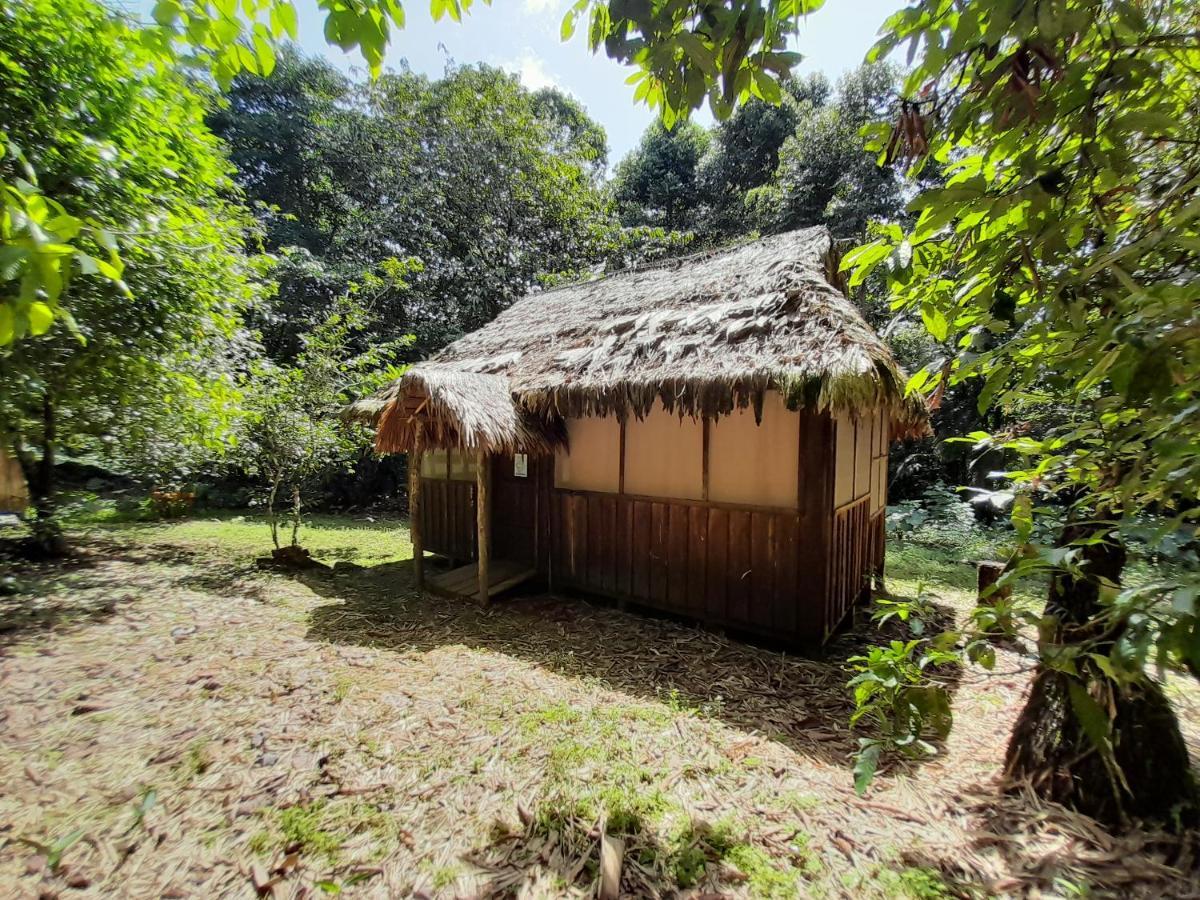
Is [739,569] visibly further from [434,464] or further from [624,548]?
[434,464]

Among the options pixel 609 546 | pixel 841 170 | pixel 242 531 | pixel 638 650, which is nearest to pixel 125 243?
pixel 609 546

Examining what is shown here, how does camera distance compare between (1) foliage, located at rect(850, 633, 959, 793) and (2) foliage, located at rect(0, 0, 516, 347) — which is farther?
(1) foliage, located at rect(850, 633, 959, 793)

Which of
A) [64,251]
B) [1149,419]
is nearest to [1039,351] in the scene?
[1149,419]

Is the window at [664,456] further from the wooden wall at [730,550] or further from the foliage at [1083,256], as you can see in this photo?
the foliage at [1083,256]

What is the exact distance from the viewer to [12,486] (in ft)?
20.6

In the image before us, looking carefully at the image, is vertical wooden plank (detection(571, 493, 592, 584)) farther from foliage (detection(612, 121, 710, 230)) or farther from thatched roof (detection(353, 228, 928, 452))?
foliage (detection(612, 121, 710, 230))

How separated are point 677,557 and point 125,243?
6.02 meters

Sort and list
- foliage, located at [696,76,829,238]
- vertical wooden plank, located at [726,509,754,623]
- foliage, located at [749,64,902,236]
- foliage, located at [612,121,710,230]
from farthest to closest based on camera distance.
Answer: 1. foliage, located at [612,121,710,230]
2. foliage, located at [696,76,829,238]
3. foliage, located at [749,64,902,236]
4. vertical wooden plank, located at [726,509,754,623]

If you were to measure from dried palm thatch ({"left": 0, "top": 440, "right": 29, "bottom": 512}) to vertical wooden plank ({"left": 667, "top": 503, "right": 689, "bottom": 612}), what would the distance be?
821 cm

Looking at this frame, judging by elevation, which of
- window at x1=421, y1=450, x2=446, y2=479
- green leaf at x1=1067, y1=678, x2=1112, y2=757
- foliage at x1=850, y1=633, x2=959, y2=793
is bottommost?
foliage at x1=850, y1=633, x2=959, y2=793

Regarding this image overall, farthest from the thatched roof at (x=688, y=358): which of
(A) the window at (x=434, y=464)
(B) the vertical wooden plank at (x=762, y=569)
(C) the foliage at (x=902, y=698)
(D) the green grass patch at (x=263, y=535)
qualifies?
(D) the green grass patch at (x=263, y=535)

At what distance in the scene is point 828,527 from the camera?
4.29 metres

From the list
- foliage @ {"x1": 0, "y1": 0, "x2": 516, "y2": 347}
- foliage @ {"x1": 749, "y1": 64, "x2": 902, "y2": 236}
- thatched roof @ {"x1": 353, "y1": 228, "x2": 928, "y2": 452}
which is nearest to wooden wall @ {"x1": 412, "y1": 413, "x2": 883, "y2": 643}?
thatched roof @ {"x1": 353, "y1": 228, "x2": 928, "y2": 452}

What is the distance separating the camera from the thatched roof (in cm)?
394
